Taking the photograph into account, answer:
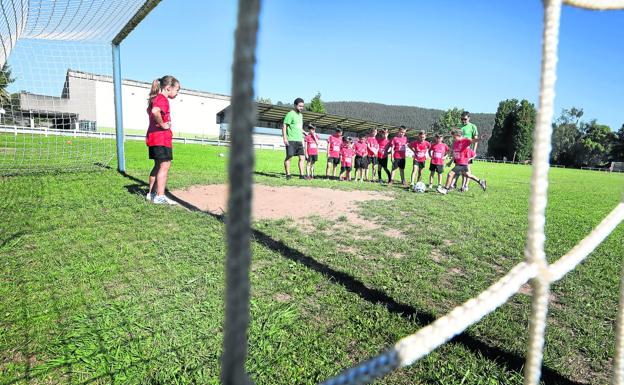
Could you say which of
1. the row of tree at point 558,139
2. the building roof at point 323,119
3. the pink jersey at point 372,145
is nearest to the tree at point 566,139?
the row of tree at point 558,139

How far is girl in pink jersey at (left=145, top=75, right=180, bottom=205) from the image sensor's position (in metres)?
4.93

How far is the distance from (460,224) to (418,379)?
12.4 ft

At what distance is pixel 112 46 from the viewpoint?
7.93 metres

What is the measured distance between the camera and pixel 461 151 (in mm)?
8438

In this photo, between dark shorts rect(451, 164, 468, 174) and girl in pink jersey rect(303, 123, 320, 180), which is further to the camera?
girl in pink jersey rect(303, 123, 320, 180)

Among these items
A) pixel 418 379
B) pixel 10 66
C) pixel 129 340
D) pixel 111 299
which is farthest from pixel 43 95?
pixel 418 379

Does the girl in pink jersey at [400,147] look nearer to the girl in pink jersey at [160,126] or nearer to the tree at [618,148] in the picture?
the girl in pink jersey at [160,126]

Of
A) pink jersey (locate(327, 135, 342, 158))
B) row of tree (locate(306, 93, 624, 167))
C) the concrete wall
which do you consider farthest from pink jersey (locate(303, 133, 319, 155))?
row of tree (locate(306, 93, 624, 167))

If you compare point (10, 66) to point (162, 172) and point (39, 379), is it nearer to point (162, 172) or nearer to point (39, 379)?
point (162, 172)

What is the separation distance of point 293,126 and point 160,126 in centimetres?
436

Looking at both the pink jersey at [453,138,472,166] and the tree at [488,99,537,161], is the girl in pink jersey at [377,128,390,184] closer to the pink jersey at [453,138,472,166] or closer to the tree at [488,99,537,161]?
the pink jersey at [453,138,472,166]

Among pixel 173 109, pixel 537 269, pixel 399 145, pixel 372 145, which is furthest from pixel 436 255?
pixel 173 109

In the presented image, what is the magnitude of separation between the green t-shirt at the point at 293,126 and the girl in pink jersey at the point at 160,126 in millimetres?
4085

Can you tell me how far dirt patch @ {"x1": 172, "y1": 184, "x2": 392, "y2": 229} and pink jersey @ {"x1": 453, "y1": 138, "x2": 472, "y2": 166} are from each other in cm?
227
